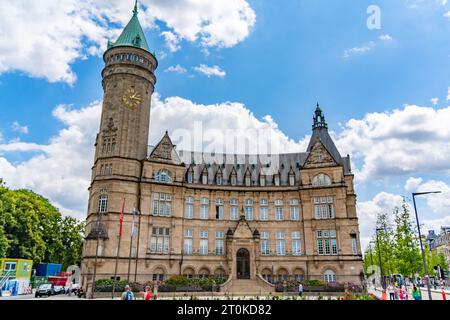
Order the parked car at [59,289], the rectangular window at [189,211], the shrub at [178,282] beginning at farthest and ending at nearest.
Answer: the rectangular window at [189,211] < the parked car at [59,289] < the shrub at [178,282]

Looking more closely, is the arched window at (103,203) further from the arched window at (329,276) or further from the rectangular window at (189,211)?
the arched window at (329,276)

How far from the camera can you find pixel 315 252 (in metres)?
51.1

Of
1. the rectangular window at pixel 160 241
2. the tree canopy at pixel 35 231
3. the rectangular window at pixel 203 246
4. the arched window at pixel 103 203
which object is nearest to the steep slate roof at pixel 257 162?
the rectangular window at pixel 203 246

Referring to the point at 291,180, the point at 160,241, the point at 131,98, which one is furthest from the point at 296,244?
the point at 131,98

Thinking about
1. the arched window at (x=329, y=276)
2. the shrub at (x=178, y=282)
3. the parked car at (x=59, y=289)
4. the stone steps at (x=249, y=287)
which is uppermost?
the arched window at (x=329, y=276)

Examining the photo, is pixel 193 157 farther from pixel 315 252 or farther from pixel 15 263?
pixel 15 263

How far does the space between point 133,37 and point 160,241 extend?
32.6 meters

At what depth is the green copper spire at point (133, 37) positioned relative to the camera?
5328 cm

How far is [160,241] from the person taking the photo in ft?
160

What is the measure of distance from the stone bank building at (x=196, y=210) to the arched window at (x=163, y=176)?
16 cm

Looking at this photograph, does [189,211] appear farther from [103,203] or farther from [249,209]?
[103,203]

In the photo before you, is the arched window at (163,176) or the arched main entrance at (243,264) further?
the arched window at (163,176)
